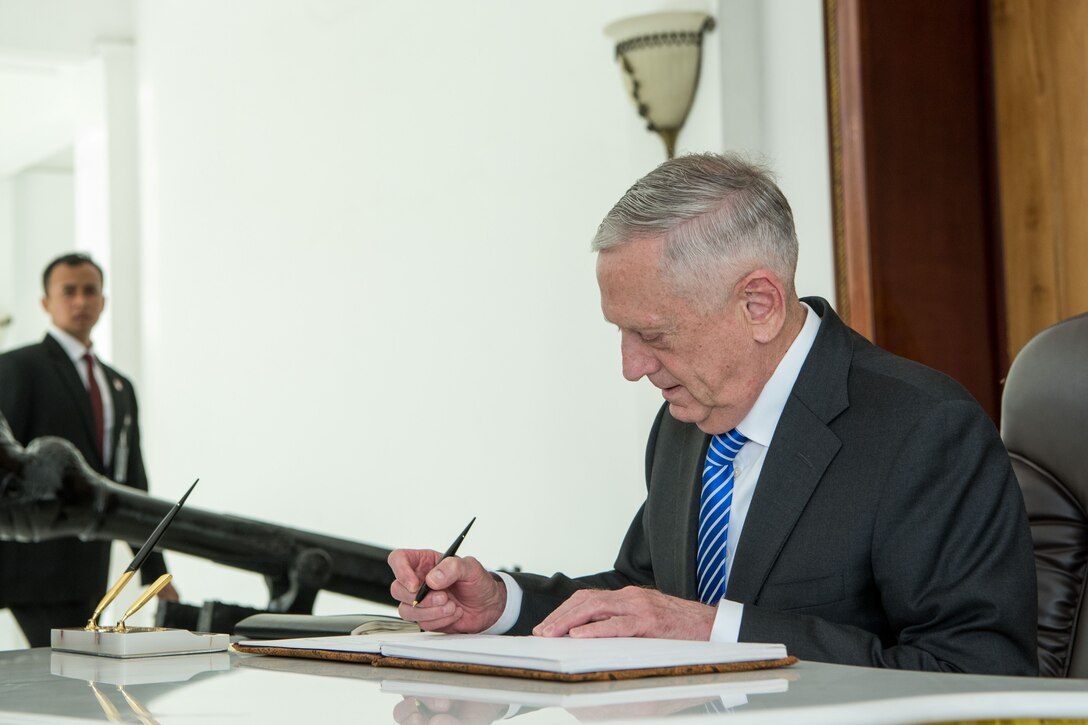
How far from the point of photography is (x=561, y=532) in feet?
15.3

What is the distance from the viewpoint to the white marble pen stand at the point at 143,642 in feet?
4.96

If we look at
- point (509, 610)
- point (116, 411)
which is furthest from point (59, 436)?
point (509, 610)

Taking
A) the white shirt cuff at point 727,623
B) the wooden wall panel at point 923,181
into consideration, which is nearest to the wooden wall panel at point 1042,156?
the wooden wall panel at point 923,181

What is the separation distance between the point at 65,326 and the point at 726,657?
16.0 feet

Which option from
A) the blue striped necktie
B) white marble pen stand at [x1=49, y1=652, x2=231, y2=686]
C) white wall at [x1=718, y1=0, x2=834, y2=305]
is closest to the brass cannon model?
white wall at [x1=718, y1=0, x2=834, y2=305]

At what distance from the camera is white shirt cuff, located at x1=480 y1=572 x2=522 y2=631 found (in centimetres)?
184

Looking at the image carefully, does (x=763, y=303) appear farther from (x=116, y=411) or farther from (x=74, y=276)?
(x=74, y=276)

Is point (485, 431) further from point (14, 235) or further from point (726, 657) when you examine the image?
point (14, 235)

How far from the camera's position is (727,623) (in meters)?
1.57

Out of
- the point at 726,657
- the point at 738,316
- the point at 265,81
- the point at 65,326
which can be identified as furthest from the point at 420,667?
the point at 265,81

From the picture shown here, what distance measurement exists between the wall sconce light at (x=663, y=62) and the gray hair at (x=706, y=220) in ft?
6.28

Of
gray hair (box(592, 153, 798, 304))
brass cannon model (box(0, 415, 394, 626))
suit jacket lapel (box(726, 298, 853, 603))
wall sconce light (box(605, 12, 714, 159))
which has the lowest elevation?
brass cannon model (box(0, 415, 394, 626))

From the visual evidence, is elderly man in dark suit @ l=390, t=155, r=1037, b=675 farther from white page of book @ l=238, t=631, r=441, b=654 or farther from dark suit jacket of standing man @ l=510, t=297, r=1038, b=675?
white page of book @ l=238, t=631, r=441, b=654

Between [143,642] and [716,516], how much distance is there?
2.69 ft
